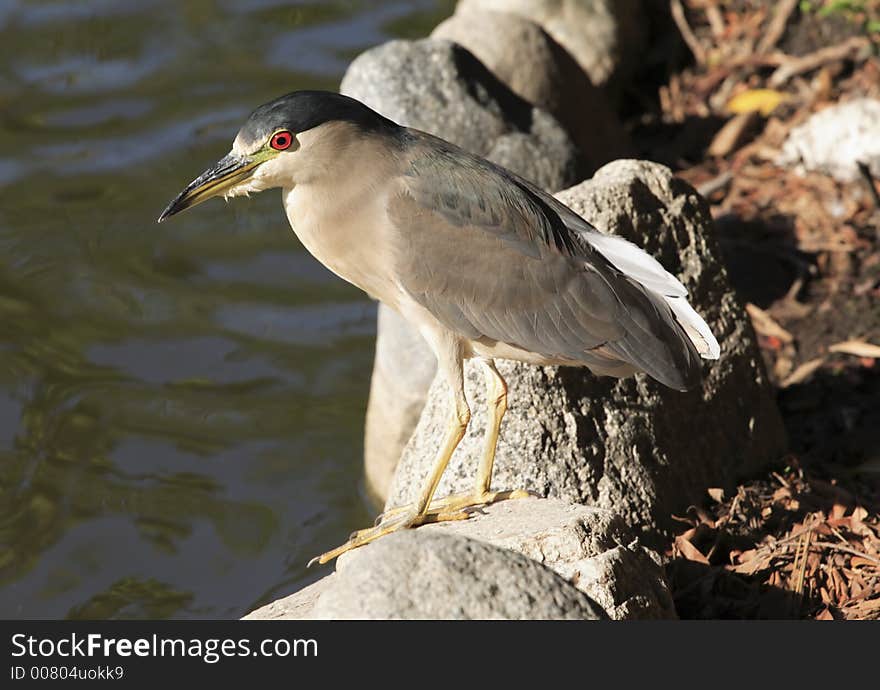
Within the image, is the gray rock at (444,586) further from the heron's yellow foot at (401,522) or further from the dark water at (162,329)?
the dark water at (162,329)

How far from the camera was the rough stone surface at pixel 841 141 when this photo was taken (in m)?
7.05

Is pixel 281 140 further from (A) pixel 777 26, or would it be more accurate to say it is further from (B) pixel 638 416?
(A) pixel 777 26

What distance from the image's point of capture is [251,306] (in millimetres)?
7699

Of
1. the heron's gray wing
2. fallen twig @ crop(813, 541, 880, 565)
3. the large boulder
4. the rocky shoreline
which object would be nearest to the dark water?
the large boulder

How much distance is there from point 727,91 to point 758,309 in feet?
7.68

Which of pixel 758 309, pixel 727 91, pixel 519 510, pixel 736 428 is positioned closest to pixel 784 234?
pixel 758 309

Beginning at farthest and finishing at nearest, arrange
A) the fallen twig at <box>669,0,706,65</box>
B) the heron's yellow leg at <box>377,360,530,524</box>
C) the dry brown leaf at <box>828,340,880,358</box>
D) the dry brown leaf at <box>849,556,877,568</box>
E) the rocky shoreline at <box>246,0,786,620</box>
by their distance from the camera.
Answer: the fallen twig at <box>669,0,706,65</box>, the dry brown leaf at <box>828,340,880,358</box>, the dry brown leaf at <box>849,556,877,568</box>, the heron's yellow leg at <box>377,360,530,524</box>, the rocky shoreline at <box>246,0,786,620</box>

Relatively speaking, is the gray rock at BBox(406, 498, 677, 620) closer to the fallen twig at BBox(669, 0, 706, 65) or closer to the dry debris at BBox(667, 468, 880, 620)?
the dry debris at BBox(667, 468, 880, 620)

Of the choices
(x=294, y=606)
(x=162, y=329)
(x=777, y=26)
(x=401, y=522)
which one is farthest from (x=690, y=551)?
(x=777, y=26)

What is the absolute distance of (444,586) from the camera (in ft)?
10.1

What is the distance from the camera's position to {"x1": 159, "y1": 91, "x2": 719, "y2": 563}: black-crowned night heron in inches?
168

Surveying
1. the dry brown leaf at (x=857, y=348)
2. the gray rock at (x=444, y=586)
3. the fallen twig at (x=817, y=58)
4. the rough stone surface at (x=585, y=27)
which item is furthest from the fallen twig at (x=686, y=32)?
the gray rock at (x=444, y=586)

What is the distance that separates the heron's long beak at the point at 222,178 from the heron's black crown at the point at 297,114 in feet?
0.28

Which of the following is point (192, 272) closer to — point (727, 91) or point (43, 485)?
point (43, 485)
